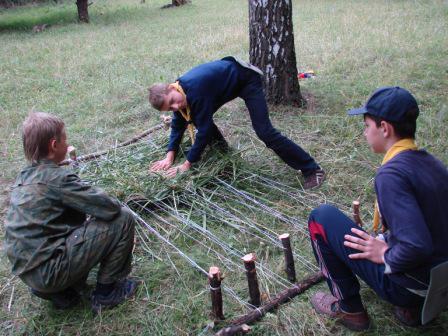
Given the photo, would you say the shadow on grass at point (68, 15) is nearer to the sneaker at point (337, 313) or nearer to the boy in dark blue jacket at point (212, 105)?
the boy in dark blue jacket at point (212, 105)

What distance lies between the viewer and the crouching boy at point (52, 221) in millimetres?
2270

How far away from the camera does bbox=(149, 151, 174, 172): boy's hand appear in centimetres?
388

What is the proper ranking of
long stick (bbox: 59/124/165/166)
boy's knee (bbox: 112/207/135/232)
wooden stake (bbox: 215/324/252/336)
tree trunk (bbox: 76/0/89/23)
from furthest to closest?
1. tree trunk (bbox: 76/0/89/23)
2. long stick (bbox: 59/124/165/166)
3. boy's knee (bbox: 112/207/135/232)
4. wooden stake (bbox: 215/324/252/336)

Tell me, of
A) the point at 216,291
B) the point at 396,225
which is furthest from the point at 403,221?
the point at 216,291

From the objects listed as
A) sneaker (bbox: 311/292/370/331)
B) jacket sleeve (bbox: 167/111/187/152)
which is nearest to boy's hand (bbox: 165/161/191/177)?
jacket sleeve (bbox: 167/111/187/152)

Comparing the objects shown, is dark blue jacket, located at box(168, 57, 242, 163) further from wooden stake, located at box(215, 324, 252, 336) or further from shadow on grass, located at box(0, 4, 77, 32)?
shadow on grass, located at box(0, 4, 77, 32)

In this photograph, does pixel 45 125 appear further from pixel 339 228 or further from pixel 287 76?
pixel 287 76

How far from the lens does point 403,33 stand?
845 cm

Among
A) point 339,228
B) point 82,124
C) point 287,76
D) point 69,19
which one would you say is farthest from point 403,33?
point 69,19

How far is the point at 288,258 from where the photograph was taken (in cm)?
258

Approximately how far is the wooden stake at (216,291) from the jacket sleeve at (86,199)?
2.03 feet

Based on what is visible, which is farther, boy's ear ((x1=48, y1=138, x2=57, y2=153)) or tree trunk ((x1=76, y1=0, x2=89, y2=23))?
tree trunk ((x1=76, y1=0, x2=89, y2=23))

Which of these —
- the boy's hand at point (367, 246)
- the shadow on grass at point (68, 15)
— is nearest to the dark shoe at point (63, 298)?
the boy's hand at point (367, 246)

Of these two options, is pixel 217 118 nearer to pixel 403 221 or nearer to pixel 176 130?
pixel 176 130
